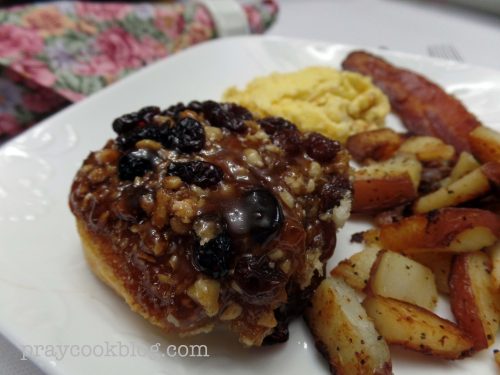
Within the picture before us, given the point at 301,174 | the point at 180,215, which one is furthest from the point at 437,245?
the point at 180,215

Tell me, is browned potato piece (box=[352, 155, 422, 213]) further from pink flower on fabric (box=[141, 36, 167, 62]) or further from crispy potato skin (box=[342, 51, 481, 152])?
pink flower on fabric (box=[141, 36, 167, 62])

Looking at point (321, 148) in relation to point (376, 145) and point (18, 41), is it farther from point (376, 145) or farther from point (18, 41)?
point (18, 41)

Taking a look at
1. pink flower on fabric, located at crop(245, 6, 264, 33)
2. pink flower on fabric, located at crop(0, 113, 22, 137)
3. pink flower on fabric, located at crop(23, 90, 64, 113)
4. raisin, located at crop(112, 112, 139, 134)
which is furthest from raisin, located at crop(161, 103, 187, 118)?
pink flower on fabric, located at crop(245, 6, 264, 33)

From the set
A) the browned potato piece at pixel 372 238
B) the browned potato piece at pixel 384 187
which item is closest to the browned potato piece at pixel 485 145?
the browned potato piece at pixel 384 187

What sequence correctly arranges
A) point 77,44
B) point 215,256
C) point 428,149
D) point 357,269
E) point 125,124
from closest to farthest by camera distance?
point 215,256
point 357,269
point 125,124
point 428,149
point 77,44

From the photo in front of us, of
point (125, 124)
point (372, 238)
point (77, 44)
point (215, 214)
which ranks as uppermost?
point (215, 214)

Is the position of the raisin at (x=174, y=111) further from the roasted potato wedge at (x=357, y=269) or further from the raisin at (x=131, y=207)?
the roasted potato wedge at (x=357, y=269)

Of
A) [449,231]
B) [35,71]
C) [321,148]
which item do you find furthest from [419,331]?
[35,71]
